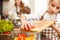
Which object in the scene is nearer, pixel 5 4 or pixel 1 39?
pixel 1 39

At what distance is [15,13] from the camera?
3.98ft

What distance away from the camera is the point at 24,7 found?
1.20 metres

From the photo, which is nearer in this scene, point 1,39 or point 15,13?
point 1,39

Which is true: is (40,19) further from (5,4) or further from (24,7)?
(5,4)

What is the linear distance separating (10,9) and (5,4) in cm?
6

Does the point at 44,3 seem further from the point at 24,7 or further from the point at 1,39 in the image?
the point at 1,39

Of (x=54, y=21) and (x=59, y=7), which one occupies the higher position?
(x=59, y=7)

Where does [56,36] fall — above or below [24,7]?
below

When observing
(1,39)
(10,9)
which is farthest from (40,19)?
(1,39)

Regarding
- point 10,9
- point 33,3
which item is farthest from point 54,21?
point 10,9

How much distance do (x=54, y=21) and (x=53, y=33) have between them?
0.09 metres

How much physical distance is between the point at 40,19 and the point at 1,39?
1.27 feet

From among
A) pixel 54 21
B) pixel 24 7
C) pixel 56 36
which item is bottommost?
pixel 56 36

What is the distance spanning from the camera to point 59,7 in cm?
117
